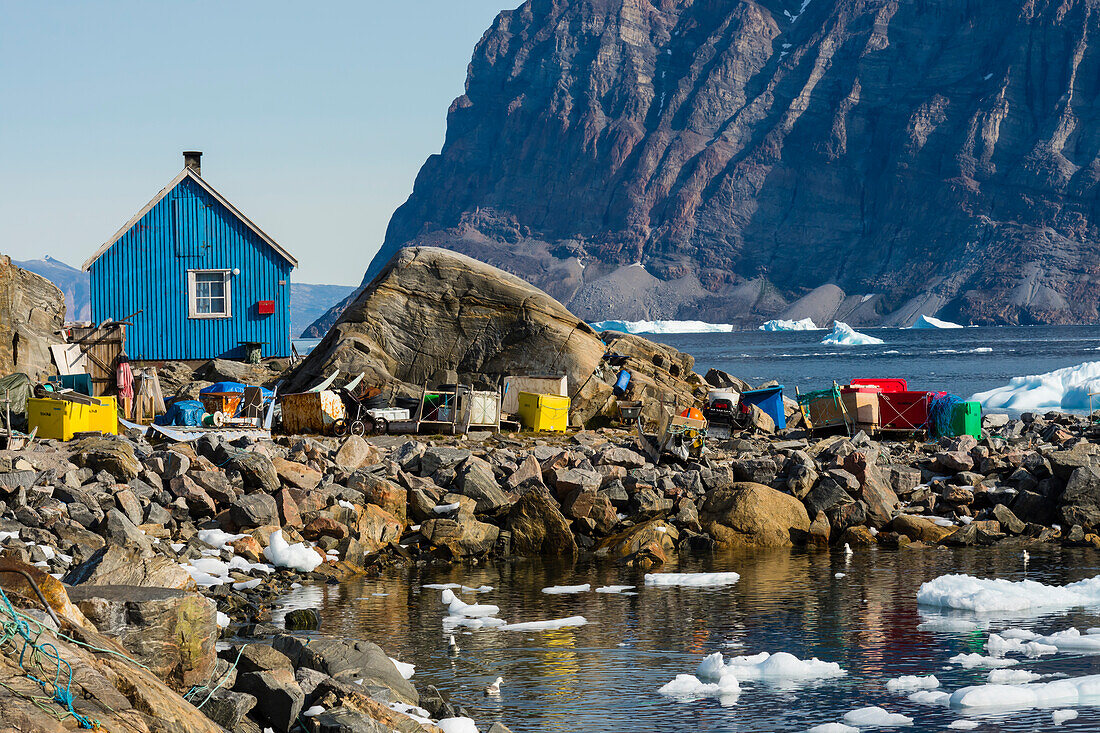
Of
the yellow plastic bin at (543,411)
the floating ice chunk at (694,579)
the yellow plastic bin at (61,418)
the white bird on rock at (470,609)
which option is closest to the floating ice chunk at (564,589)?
the floating ice chunk at (694,579)

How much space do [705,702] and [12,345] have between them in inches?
886

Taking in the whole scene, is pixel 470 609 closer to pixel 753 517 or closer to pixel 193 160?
pixel 753 517

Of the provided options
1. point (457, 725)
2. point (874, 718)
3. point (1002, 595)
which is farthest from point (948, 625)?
point (457, 725)

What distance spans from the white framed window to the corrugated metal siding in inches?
5.5

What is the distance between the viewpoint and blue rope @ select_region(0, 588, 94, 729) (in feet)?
19.1

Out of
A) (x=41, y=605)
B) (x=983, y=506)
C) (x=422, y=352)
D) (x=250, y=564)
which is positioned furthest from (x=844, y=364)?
(x=41, y=605)

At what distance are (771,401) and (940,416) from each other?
4.33 metres

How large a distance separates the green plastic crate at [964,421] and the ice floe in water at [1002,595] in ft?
53.6

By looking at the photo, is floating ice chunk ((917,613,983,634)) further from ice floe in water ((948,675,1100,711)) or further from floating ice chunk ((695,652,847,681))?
ice floe in water ((948,675,1100,711))

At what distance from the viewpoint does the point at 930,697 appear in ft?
31.0

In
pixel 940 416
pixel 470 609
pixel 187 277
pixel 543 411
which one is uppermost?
pixel 187 277

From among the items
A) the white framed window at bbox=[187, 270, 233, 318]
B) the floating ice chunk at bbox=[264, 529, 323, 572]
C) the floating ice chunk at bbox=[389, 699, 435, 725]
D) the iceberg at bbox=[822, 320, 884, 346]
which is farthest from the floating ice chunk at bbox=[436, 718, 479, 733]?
the iceberg at bbox=[822, 320, 884, 346]

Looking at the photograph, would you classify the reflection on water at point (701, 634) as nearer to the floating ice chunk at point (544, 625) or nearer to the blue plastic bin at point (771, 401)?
the floating ice chunk at point (544, 625)

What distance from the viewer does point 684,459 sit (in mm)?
21031
